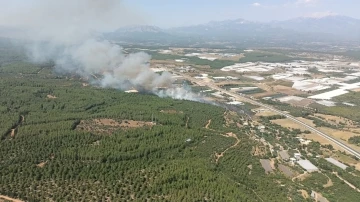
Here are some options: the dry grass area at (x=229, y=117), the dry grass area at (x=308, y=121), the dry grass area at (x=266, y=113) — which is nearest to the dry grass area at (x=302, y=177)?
the dry grass area at (x=229, y=117)

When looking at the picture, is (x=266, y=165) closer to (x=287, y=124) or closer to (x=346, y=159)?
(x=346, y=159)

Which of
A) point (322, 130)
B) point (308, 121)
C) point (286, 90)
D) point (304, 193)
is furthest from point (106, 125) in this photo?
point (286, 90)

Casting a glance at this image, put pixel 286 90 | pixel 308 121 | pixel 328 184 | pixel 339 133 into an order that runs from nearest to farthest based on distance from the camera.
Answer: pixel 328 184 → pixel 339 133 → pixel 308 121 → pixel 286 90

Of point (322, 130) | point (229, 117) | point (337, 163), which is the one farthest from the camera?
point (322, 130)

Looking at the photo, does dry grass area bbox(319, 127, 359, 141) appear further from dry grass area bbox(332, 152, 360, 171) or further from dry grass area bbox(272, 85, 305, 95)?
dry grass area bbox(272, 85, 305, 95)

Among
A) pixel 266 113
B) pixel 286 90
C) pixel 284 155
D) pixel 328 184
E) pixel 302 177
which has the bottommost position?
pixel 286 90

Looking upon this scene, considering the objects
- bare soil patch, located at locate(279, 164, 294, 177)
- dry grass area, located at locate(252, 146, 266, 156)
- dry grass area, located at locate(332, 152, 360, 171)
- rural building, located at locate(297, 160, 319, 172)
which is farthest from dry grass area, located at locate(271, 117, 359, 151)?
bare soil patch, located at locate(279, 164, 294, 177)

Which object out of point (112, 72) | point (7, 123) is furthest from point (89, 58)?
point (7, 123)
